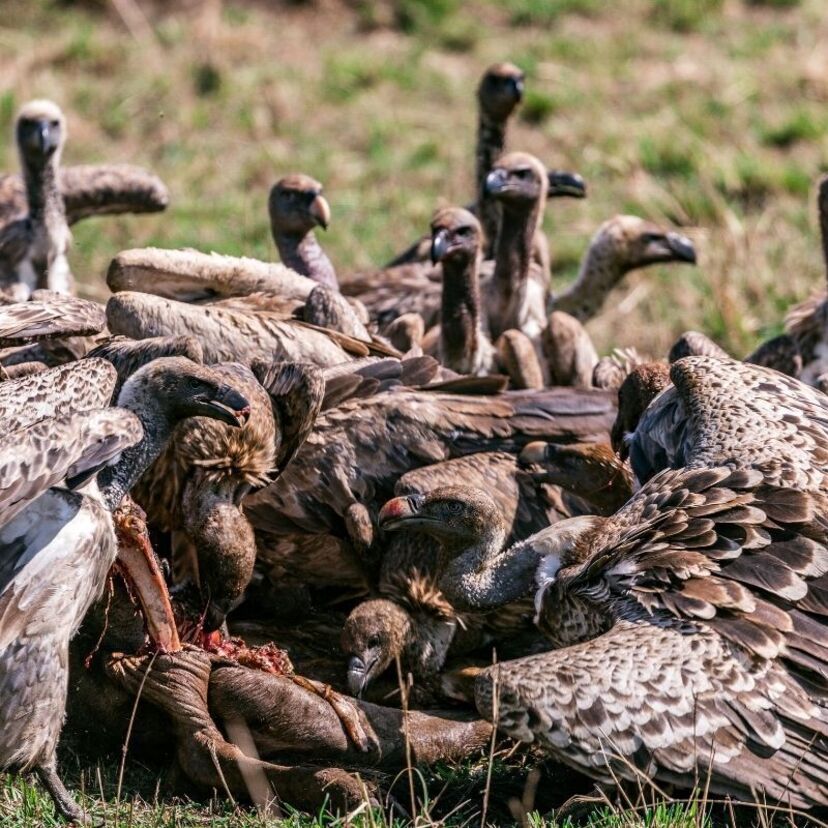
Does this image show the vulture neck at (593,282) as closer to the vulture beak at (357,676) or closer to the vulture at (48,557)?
the vulture beak at (357,676)

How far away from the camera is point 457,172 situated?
12.1 m

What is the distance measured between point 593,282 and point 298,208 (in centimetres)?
161

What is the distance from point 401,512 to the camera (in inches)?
239

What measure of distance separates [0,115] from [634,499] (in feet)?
26.8

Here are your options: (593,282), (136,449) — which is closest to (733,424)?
(136,449)

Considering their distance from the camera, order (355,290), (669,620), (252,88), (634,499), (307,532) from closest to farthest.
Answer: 1. (669,620)
2. (634,499)
3. (307,532)
4. (355,290)
5. (252,88)

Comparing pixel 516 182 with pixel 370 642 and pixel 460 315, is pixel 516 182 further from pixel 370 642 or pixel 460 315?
pixel 370 642

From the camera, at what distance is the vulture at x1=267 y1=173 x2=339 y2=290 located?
28.8 ft

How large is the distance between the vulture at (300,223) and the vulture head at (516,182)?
0.83m

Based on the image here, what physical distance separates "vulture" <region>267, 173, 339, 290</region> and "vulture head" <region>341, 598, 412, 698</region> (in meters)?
3.00

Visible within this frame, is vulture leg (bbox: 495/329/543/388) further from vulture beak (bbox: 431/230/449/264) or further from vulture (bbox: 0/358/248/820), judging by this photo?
vulture (bbox: 0/358/248/820)

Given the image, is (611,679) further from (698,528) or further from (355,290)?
(355,290)

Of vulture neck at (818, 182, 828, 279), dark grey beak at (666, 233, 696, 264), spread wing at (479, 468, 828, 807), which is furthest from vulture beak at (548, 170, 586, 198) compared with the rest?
spread wing at (479, 468, 828, 807)

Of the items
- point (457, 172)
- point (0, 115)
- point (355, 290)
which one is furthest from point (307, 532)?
→ point (0, 115)
